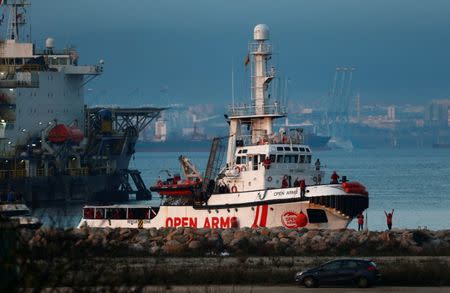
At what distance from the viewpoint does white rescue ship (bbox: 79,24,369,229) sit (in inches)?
2051

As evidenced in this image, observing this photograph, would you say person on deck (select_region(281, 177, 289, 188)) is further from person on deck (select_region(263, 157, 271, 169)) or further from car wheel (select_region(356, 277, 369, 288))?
car wheel (select_region(356, 277, 369, 288))

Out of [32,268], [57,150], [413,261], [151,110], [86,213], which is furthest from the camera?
[151,110]

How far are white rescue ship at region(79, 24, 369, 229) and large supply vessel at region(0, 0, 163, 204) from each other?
28054 mm

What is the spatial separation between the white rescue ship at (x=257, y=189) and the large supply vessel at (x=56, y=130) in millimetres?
28054

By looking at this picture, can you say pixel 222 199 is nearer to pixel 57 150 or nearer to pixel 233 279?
pixel 233 279

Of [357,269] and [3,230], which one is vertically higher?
[3,230]

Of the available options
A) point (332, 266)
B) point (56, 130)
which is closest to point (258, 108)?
point (332, 266)

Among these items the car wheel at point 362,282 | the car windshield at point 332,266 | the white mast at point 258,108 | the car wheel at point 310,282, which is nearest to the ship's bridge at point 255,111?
the white mast at point 258,108

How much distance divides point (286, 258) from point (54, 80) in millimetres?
54960

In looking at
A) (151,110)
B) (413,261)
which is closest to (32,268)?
(413,261)

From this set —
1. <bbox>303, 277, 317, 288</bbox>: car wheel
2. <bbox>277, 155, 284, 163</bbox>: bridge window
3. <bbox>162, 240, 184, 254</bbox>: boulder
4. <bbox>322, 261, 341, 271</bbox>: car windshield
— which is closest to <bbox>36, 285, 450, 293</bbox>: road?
<bbox>303, 277, 317, 288</bbox>: car wheel

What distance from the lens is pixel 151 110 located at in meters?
106

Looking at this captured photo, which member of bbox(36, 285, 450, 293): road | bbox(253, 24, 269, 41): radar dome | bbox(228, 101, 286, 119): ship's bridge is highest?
bbox(253, 24, 269, 41): radar dome

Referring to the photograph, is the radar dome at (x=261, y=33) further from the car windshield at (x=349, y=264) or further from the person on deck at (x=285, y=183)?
the car windshield at (x=349, y=264)
